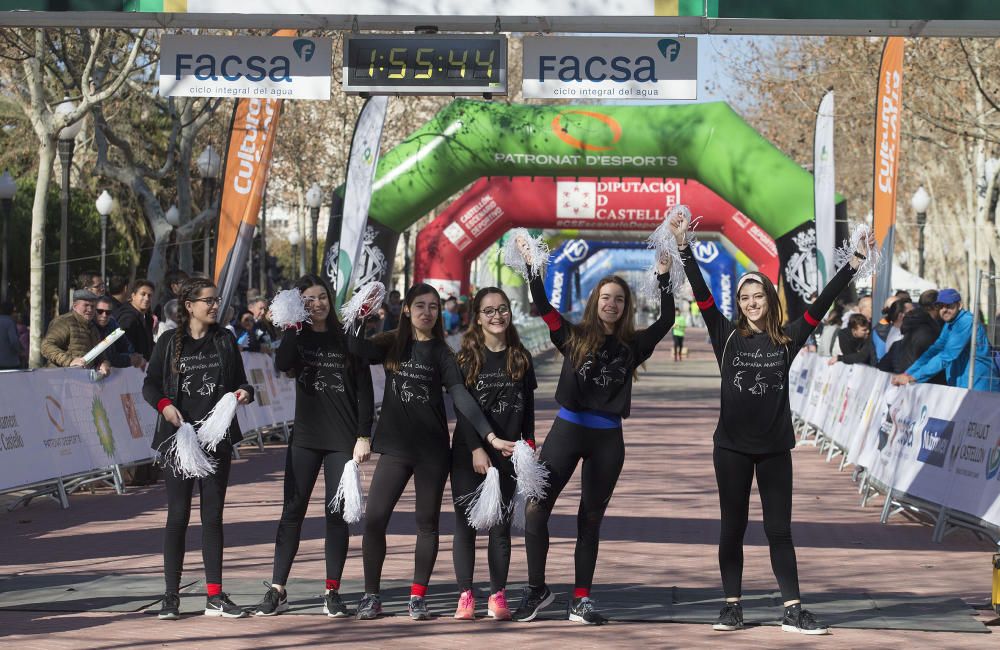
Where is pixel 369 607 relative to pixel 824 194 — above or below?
below

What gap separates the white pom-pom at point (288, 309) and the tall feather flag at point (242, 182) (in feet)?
34.6

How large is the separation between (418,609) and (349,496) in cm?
70

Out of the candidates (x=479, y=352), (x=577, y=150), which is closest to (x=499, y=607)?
(x=479, y=352)

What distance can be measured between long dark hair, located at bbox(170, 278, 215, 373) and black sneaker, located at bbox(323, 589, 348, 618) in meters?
1.44

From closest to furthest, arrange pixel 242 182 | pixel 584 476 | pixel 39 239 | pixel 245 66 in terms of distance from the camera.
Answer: pixel 584 476 < pixel 245 66 < pixel 242 182 < pixel 39 239

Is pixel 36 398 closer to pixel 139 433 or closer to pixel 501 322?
pixel 139 433

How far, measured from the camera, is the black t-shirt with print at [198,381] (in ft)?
26.1

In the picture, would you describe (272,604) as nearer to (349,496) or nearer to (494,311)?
(349,496)

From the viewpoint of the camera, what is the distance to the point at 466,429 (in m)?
7.75

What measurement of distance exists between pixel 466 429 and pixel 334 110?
37.3 metres

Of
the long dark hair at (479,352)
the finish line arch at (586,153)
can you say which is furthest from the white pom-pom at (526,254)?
the finish line arch at (586,153)

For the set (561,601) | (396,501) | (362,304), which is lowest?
(561,601)

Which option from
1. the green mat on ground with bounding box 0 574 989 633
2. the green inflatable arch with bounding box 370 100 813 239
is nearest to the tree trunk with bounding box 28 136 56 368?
the green inflatable arch with bounding box 370 100 813 239

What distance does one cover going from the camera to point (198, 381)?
26.2ft
